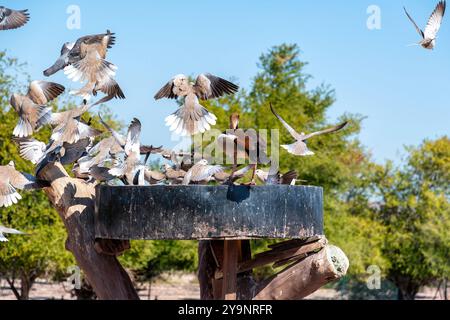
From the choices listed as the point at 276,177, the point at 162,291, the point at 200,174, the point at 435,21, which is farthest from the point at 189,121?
the point at 162,291

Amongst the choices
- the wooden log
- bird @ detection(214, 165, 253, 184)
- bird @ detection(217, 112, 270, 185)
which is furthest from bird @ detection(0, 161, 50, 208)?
the wooden log

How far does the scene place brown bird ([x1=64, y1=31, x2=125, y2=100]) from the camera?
32.4 ft

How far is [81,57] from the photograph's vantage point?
10.0 m

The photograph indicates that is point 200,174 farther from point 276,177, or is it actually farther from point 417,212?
point 417,212

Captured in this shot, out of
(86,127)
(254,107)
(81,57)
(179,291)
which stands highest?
(254,107)

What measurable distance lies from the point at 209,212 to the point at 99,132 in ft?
7.68

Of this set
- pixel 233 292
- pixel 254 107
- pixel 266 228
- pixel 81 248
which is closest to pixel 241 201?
pixel 266 228

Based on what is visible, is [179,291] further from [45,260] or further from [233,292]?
[233,292]

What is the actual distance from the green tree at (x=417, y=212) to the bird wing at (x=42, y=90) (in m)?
30.5

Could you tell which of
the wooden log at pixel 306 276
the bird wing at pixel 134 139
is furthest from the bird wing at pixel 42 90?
the wooden log at pixel 306 276

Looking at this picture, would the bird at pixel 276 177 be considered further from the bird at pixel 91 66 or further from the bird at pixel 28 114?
the bird at pixel 28 114

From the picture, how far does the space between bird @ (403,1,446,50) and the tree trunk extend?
4.80 m

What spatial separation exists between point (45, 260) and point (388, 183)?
18.9 metres

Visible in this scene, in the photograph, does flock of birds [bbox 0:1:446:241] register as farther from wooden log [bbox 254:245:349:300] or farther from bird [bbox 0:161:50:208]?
wooden log [bbox 254:245:349:300]
